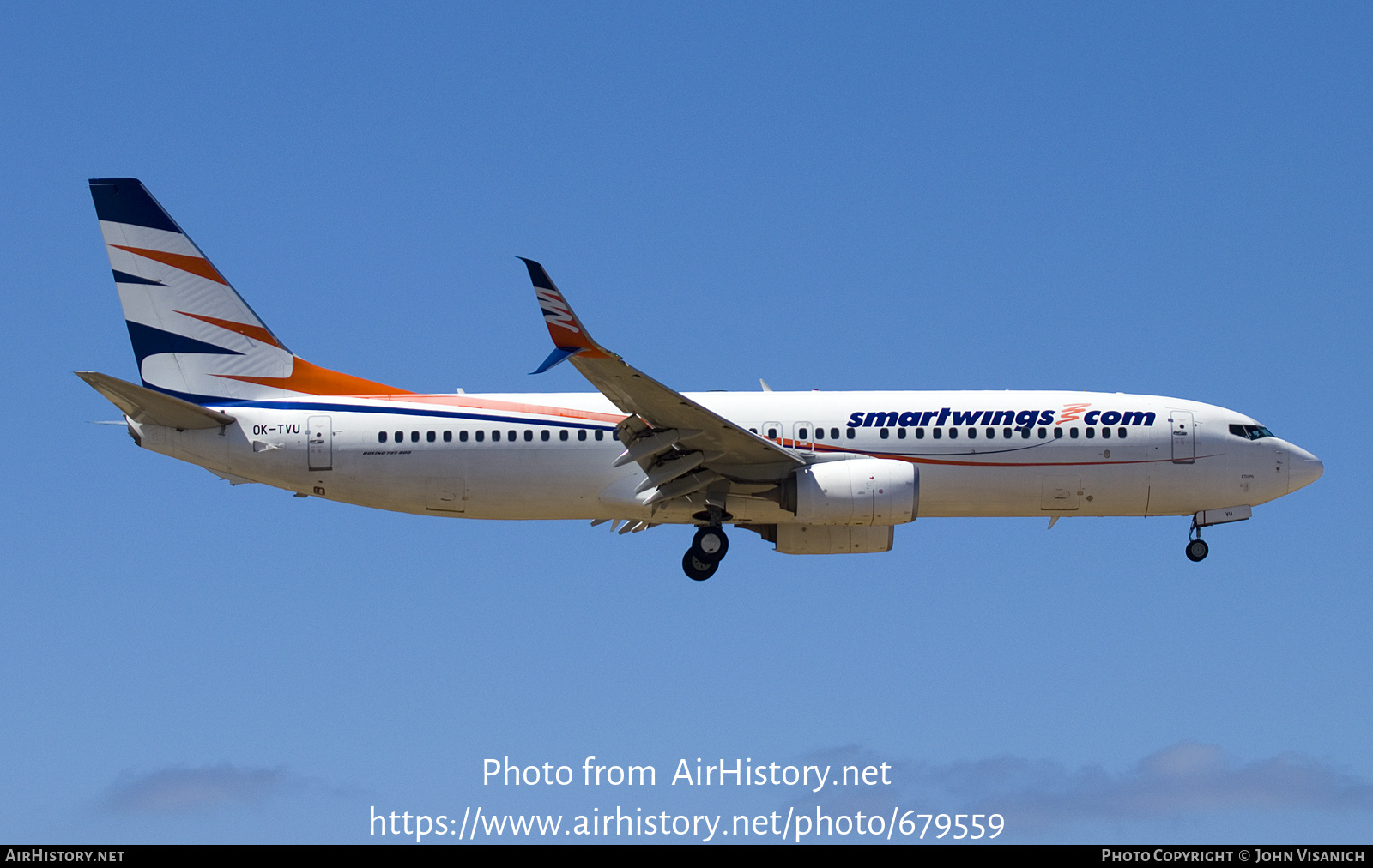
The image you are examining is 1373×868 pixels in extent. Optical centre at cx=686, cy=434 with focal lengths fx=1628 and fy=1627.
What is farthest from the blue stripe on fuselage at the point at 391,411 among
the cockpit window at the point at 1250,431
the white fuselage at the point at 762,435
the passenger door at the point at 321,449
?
the cockpit window at the point at 1250,431

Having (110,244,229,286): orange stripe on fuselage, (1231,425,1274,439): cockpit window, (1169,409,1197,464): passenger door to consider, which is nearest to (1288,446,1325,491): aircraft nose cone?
(1231,425,1274,439): cockpit window

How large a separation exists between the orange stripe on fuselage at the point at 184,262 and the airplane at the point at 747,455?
134 inches

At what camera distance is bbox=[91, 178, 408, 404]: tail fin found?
38.1 meters

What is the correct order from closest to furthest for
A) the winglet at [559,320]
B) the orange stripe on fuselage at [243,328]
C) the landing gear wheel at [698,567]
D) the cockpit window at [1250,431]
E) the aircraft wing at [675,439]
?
the winglet at [559,320]
the aircraft wing at [675,439]
the landing gear wheel at [698,567]
the cockpit window at [1250,431]
the orange stripe on fuselage at [243,328]

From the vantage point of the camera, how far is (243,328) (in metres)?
38.8

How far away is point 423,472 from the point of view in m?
36.7

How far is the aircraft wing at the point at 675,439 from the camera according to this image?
33156mm

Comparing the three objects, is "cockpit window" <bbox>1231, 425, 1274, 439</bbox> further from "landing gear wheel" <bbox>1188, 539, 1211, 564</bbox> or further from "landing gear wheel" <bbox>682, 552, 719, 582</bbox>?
"landing gear wheel" <bbox>682, 552, 719, 582</bbox>

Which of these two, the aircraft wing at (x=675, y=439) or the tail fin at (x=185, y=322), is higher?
the tail fin at (x=185, y=322)

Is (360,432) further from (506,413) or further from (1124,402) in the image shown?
(1124,402)

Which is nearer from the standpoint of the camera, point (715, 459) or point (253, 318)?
point (715, 459)

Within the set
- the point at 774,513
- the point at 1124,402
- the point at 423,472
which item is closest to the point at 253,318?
the point at 423,472

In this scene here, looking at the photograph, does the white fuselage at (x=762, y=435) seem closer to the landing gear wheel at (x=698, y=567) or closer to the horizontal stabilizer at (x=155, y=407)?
the horizontal stabilizer at (x=155, y=407)

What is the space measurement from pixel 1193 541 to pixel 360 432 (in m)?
19.3
